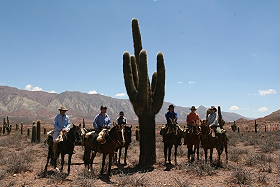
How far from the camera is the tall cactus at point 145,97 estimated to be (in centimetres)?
1307

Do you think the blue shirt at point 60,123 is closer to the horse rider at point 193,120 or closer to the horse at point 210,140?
the horse rider at point 193,120

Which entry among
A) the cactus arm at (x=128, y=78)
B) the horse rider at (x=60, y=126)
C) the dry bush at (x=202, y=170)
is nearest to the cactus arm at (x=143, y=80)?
the cactus arm at (x=128, y=78)

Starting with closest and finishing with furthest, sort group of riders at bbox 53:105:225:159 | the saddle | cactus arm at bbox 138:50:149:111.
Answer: the saddle, group of riders at bbox 53:105:225:159, cactus arm at bbox 138:50:149:111

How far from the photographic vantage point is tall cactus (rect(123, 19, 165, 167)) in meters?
13.1

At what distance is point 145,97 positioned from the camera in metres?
13.1

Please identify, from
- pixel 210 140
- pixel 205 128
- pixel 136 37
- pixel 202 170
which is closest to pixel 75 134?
pixel 202 170

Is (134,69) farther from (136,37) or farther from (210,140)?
(210,140)

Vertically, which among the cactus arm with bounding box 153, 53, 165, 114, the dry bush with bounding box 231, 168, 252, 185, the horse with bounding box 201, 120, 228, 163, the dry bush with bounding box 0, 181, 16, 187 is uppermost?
the cactus arm with bounding box 153, 53, 165, 114

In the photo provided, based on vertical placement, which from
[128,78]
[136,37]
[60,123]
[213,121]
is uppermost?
[136,37]

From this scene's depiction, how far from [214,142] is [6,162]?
8.83m

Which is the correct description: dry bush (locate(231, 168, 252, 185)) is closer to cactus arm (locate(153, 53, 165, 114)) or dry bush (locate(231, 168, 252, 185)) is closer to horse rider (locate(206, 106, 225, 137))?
horse rider (locate(206, 106, 225, 137))

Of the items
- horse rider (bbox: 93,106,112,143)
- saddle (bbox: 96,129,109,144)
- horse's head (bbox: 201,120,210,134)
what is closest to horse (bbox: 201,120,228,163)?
horse's head (bbox: 201,120,210,134)

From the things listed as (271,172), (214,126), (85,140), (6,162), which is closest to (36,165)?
(6,162)

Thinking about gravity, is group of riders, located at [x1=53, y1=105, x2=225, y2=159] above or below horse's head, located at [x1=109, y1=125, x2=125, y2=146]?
above
